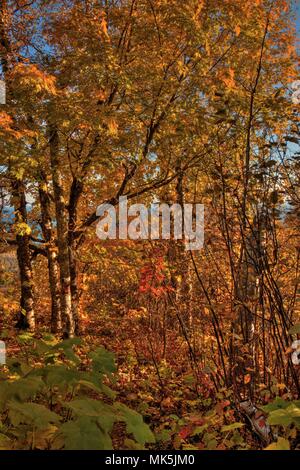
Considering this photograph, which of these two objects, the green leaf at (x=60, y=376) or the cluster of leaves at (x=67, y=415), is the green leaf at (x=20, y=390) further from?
the green leaf at (x=60, y=376)

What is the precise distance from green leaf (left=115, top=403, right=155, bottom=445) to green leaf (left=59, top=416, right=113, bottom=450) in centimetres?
22

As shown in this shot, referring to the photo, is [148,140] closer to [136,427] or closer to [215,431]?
[215,431]

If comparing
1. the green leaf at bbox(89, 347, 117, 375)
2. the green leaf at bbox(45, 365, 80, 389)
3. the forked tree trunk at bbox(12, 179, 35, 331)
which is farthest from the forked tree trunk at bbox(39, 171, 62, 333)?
the green leaf at bbox(45, 365, 80, 389)

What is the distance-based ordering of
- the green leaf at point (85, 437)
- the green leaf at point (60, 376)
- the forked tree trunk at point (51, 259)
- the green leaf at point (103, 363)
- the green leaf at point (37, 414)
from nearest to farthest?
the green leaf at point (85, 437) < the green leaf at point (37, 414) < the green leaf at point (60, 376) < the green leaf at point (103, 363) < the forked tree trunk at point (51, 259)

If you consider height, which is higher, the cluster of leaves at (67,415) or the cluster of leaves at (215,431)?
→ the cluster of leaves at (67,415)

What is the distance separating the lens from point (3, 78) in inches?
316

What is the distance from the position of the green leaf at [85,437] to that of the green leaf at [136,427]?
221 millimetres

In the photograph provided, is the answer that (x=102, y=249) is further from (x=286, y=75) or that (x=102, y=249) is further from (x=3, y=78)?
(x=286, y=75)

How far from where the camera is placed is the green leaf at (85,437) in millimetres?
1640

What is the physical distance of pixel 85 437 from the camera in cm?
166

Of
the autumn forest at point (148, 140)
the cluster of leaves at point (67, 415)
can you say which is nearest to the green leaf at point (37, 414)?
the cluster of leaves at point (67, 415)
